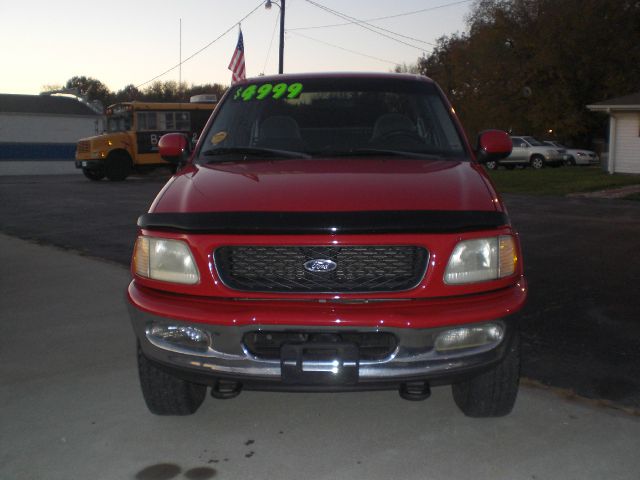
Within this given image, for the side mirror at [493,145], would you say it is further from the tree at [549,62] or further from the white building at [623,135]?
the tree at [549,62]

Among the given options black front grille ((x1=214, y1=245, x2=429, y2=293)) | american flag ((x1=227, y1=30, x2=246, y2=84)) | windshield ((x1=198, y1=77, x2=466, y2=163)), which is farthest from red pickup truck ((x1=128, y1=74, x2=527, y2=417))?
american flag ((x1=227, y1=30, x2=246, y2=84))

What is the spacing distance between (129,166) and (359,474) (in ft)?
79.6

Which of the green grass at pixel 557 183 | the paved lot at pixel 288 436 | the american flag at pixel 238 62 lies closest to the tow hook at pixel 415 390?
the paved lot at pixel 288 436

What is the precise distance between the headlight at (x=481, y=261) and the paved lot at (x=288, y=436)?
0.82 meters

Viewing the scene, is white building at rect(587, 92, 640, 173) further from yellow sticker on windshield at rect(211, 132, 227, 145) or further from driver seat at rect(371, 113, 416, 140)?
yellow sticker on windshield at rect(211, 132, 227, 145)

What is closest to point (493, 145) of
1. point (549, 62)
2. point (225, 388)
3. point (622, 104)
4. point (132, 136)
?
point (225, 388)

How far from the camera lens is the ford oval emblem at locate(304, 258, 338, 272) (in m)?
3.09

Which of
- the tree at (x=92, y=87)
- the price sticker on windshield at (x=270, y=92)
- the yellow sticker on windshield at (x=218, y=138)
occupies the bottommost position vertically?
the yellow sticker on windshield at (x=218, y=138)

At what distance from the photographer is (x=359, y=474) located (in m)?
3.17

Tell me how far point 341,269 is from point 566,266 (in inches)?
204

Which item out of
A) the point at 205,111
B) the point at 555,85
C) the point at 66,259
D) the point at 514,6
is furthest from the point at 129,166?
the point at 514,6

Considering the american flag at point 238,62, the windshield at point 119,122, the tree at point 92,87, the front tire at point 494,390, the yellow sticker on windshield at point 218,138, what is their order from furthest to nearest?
the tree at point 92,87 < the windshield at point 119,122 < the american flag at point 238,62 < the yellow sticker on windshield at point 218,138 < the front tire at point 494,390

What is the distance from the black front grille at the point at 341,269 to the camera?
3088 millimetres

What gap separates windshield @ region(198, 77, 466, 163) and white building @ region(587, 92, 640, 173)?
24056 millimetres
